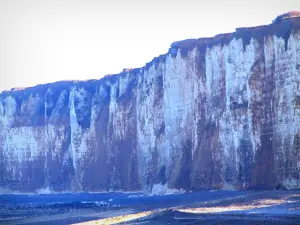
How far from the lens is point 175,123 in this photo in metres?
51.9

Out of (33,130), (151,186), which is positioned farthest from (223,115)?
(33,130)

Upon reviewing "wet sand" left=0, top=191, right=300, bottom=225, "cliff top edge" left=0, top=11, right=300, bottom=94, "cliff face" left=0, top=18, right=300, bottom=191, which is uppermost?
"cliff top edge" left=0, top=11, right=300, bottom=94

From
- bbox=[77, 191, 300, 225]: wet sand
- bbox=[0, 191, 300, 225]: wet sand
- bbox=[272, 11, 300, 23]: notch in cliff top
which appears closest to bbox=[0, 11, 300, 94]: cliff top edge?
bbox=[272, 11, 300, 23]: notch in cliff top

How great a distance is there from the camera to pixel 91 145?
6756 centimetres

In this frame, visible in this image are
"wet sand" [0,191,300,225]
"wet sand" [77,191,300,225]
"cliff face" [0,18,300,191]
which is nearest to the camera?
"wet sand" [77,191,300,225]

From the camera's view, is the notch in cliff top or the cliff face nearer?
the cliff face

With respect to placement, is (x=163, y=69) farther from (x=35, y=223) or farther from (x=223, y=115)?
(x=35, y=223)

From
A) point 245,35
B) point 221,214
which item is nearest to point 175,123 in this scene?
point 245,35

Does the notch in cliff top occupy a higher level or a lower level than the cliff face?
higher

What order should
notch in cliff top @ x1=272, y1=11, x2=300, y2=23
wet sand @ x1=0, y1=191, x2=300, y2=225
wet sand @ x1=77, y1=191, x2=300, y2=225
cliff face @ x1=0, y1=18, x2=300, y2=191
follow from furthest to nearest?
notch in cliff top @ x1=272, y1=11, x2=300, y2=23 → cliff face @ x1=0, y1=18, x2=300, y2=191 → wet sand @ x1=0, y1=191, x2=300, y2=225 → wet sand @ x1=77, y1=191, x2=300, y2=225

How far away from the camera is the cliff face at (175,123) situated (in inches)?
1625

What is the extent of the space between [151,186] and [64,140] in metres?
22.5

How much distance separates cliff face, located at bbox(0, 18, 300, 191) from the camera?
41.3 meters

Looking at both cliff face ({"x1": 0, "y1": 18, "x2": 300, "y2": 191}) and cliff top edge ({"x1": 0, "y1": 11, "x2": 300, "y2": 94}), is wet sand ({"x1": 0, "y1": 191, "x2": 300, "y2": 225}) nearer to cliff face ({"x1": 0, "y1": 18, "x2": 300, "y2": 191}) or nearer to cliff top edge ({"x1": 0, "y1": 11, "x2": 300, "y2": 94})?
cliff face ({"x1": 0, "y1": 18, "x2": 300, "y2": 191})
